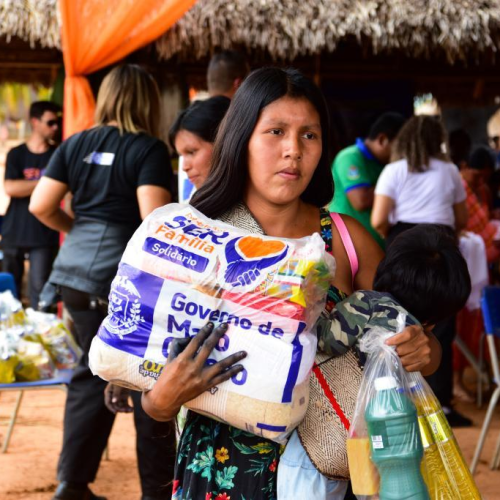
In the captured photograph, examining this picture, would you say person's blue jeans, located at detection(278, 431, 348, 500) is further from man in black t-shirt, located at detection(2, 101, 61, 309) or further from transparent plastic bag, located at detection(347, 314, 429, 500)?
man in black t-shirt, located at detection(2, 101, 61, 309)

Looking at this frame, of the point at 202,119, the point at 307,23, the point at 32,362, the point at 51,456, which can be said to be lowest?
the point at 51,456

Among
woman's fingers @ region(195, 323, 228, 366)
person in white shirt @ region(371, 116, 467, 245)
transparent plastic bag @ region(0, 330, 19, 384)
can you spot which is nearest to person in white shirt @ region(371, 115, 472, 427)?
person in white shirt @ region(371, 116, 467, 245)

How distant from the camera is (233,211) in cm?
212

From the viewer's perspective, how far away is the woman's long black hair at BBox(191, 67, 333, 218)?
2.03 metres

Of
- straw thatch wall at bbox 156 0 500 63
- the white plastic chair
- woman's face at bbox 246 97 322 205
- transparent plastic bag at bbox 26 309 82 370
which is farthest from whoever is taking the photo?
straw thatch wall at bbox 156 0 500 63

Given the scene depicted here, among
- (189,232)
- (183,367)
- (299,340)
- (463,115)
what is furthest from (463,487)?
(463,115)

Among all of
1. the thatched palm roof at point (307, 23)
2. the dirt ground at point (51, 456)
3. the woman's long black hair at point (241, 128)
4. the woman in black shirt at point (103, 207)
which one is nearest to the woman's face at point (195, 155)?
the woman in black shirt at point (103, 207)

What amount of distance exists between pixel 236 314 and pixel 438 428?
0.52m

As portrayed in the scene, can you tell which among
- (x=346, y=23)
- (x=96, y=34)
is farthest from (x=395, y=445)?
(x=346, y=23)

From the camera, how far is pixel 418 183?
18.6 feet

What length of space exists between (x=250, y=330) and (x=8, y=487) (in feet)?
11.6

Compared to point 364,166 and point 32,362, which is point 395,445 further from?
point 364,166

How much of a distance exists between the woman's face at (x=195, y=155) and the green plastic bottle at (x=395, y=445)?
1.67 m

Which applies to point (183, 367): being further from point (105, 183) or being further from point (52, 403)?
point (52, 403)
